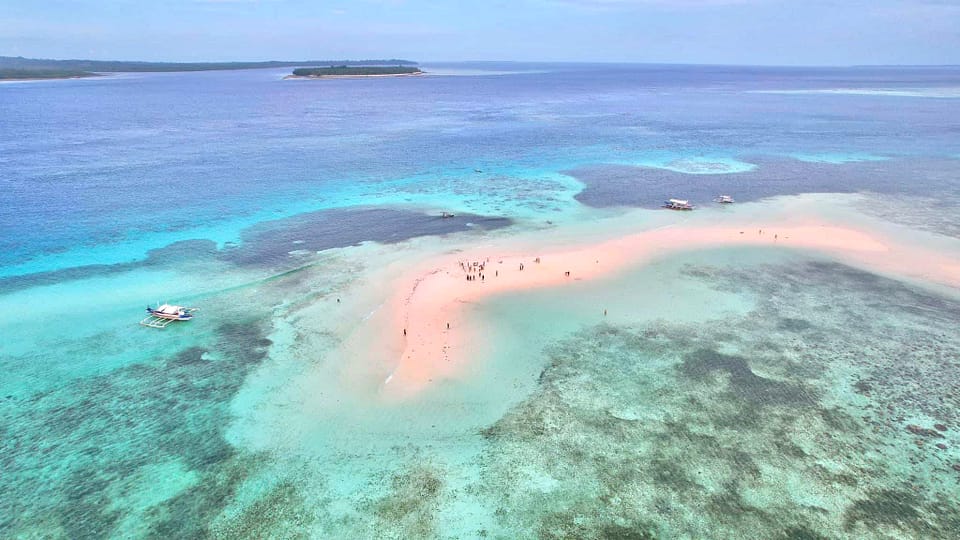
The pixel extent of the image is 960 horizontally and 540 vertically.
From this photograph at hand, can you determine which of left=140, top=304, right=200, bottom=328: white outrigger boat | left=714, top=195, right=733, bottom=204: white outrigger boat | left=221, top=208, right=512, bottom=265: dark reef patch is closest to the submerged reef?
left=140, top=304, right=200, bottom=328: white outrigger boat

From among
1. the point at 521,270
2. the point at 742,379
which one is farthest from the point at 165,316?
the point at 742,379

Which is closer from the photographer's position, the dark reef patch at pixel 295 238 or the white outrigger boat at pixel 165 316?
the white outrigger boat at pixel 165 316

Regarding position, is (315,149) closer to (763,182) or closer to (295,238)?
(295,238)


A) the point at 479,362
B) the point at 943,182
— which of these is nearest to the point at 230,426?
the point at 479,362

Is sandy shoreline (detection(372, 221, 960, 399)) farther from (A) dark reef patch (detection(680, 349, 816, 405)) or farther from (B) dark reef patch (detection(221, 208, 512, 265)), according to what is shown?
(A) dark reef patch (detection(680, 349, 816, 405))

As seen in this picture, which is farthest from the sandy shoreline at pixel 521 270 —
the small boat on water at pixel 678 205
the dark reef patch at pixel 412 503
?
the small boat on water at pixel 678 205

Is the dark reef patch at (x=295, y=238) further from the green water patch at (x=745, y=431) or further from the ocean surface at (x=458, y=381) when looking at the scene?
the green water patch at (x=745, y=431)
